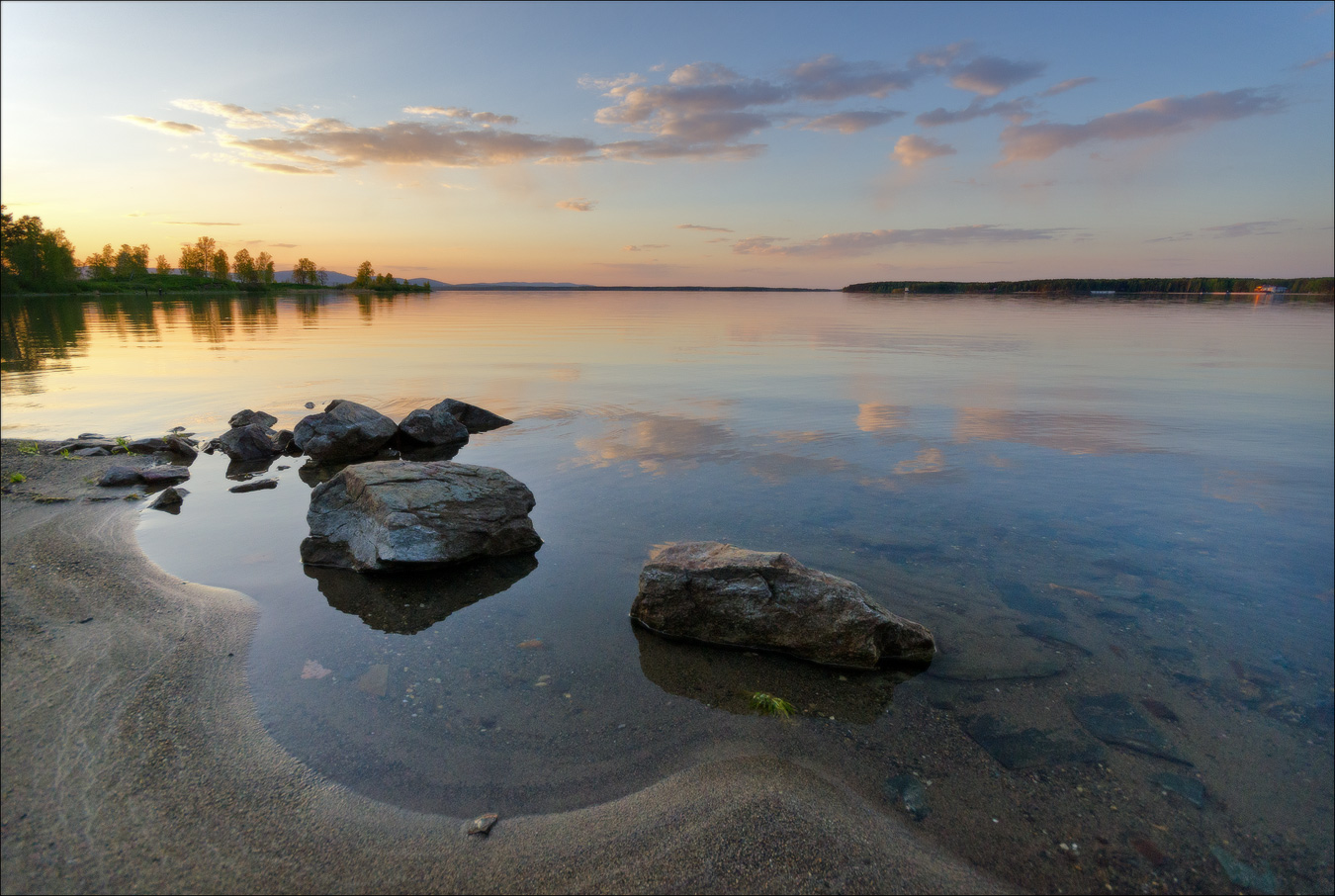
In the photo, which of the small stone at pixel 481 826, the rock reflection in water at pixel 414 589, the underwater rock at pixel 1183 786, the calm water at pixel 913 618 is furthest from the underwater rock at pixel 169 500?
the underwater rock at pixel 1183 786

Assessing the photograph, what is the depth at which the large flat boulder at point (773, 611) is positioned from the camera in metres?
6.48

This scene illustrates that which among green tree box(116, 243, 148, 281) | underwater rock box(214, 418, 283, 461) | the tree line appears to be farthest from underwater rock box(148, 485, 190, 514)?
green tree box(116, 243, 148, 281)

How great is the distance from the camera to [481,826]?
430cm

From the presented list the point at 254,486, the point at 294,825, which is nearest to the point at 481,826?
the point at 294,825

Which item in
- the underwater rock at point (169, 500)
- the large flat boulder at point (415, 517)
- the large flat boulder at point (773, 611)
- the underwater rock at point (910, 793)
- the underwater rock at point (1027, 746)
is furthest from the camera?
the underwater rock at point (169, 500)

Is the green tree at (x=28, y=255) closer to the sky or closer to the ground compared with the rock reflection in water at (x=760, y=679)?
closer to the sky

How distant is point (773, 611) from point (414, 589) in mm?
4629

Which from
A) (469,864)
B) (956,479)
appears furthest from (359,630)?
(956,479)

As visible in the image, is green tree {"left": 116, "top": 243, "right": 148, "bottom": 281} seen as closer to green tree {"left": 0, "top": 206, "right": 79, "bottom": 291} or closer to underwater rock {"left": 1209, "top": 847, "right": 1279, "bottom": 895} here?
green tree {"left": 0, "top": 206, "right": 79, "bottom": 291}

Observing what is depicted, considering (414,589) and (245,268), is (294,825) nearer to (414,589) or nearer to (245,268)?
(414,589)

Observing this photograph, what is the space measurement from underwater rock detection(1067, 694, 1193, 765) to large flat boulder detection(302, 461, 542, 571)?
6958 millimetres

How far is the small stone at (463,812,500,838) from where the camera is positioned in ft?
14.0

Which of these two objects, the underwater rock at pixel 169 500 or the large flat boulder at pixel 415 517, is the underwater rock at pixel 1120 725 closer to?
the large flat boulder at pixel 415 517

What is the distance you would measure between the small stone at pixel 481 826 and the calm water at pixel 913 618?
0.48ft
